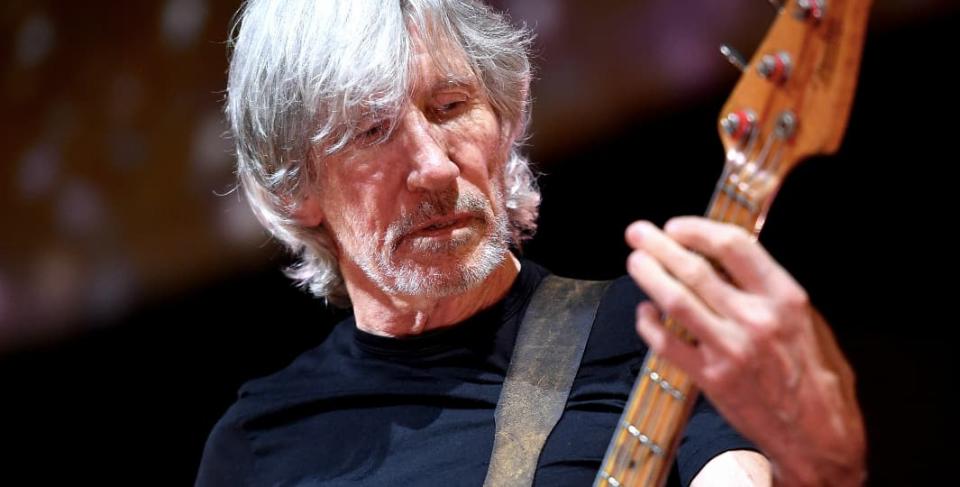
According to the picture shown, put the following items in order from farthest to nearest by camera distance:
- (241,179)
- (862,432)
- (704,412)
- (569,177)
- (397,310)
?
1. (569,177)
2. (241,179)
3. (397,310)
4. (704,412)
5. (862,432)

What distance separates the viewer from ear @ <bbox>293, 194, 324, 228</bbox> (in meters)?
1.69

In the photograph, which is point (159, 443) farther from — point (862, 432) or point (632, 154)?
point (862, 432)

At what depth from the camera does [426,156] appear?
1.49 m

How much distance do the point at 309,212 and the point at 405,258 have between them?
26 centimetres

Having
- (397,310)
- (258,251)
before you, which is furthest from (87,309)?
(397,310)

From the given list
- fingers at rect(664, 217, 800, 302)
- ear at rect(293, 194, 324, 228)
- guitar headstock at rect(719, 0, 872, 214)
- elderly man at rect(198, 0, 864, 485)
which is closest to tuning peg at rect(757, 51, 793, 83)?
guitar headstock at rect(719, 0, 872, 214)

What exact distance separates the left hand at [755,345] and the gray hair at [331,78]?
0.66 meters

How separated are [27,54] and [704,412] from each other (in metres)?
1.63

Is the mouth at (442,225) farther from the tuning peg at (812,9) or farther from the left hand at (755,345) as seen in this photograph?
the tuning peg at (812,9)

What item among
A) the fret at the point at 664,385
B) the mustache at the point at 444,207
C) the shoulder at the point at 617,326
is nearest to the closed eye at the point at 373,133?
the mustache at the point at 444,207

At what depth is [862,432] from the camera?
95 centimetres

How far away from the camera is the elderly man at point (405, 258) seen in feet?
4.76

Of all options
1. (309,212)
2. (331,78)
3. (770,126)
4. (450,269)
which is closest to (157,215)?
(309,212)

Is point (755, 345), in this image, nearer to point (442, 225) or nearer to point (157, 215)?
point (442, 225)
